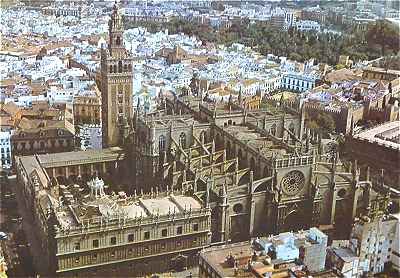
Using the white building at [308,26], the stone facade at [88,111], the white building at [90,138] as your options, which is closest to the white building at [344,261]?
the white building at [90,138]

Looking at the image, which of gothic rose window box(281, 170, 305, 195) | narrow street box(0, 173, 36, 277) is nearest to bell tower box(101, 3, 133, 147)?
narrow street box(0, 173, 36, 277)

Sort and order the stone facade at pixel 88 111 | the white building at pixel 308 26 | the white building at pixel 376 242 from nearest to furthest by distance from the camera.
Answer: the white building at pixel 376 242, the stone facade at pixel 88 111, the white building at pixel 308 26

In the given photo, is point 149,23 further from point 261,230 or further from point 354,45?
point 261,230

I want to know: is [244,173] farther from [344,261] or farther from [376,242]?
[344,261]

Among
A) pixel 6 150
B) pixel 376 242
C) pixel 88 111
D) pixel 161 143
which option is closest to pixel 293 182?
pixel 376 242

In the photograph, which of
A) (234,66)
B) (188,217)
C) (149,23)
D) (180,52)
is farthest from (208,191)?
(149,23)

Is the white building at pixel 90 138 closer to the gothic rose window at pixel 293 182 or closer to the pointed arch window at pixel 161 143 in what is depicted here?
the pointed arch window at pixel 161 143
